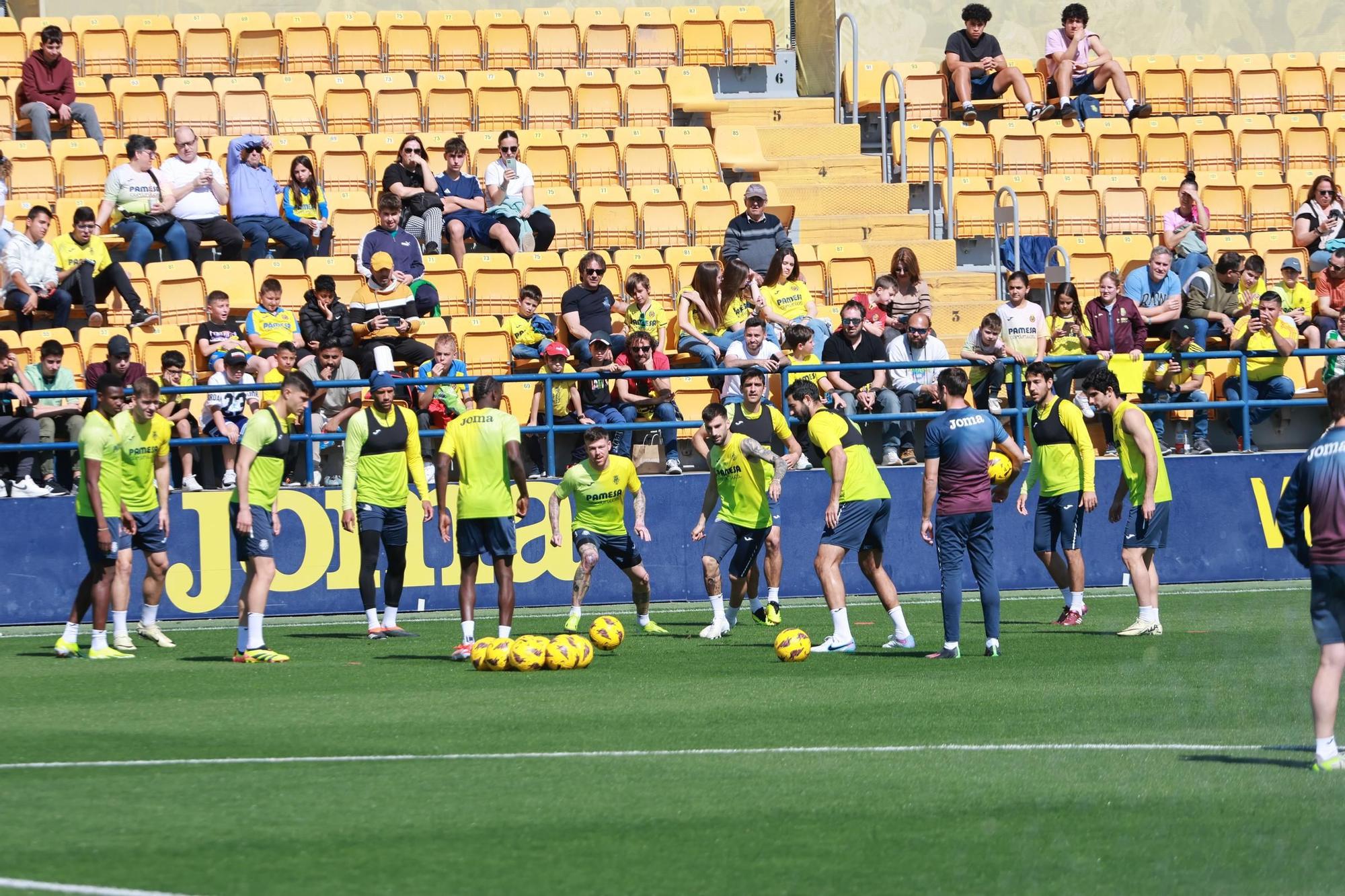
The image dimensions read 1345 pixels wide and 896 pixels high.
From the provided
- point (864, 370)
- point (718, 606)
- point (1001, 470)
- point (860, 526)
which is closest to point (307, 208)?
point (864, 370)

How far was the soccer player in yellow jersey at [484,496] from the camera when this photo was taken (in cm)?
1394

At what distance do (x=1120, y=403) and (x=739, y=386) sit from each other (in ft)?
14.8

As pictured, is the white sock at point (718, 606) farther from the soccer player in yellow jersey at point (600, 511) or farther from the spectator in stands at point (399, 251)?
the spectator in stands at point (399, 251)

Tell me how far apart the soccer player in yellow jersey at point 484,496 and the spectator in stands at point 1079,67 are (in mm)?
13588

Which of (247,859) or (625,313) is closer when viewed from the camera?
(247,859)

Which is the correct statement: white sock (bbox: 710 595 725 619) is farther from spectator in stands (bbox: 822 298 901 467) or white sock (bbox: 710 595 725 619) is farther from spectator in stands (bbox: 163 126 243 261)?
spectator in stands (bbox: 163 126 243 261)

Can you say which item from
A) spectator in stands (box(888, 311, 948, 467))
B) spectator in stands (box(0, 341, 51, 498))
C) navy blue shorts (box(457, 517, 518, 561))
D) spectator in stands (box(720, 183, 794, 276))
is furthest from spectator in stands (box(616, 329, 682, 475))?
spectator in stands (box(0, 341, 51, 498))

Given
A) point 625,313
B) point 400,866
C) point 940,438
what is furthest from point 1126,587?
point 400,866

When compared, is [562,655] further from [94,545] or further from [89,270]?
[89,270]

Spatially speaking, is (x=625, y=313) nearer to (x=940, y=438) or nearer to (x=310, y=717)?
(x=940, y=438)

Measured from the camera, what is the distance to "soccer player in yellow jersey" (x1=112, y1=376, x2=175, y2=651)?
14.8 meters

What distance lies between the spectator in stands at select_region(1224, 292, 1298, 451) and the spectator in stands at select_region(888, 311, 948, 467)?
10.8ft

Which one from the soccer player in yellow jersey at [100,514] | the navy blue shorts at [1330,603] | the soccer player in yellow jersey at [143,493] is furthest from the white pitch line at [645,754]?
the soccer player in yellow jersey at [143,493]

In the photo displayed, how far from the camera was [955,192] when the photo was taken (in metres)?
23.0
